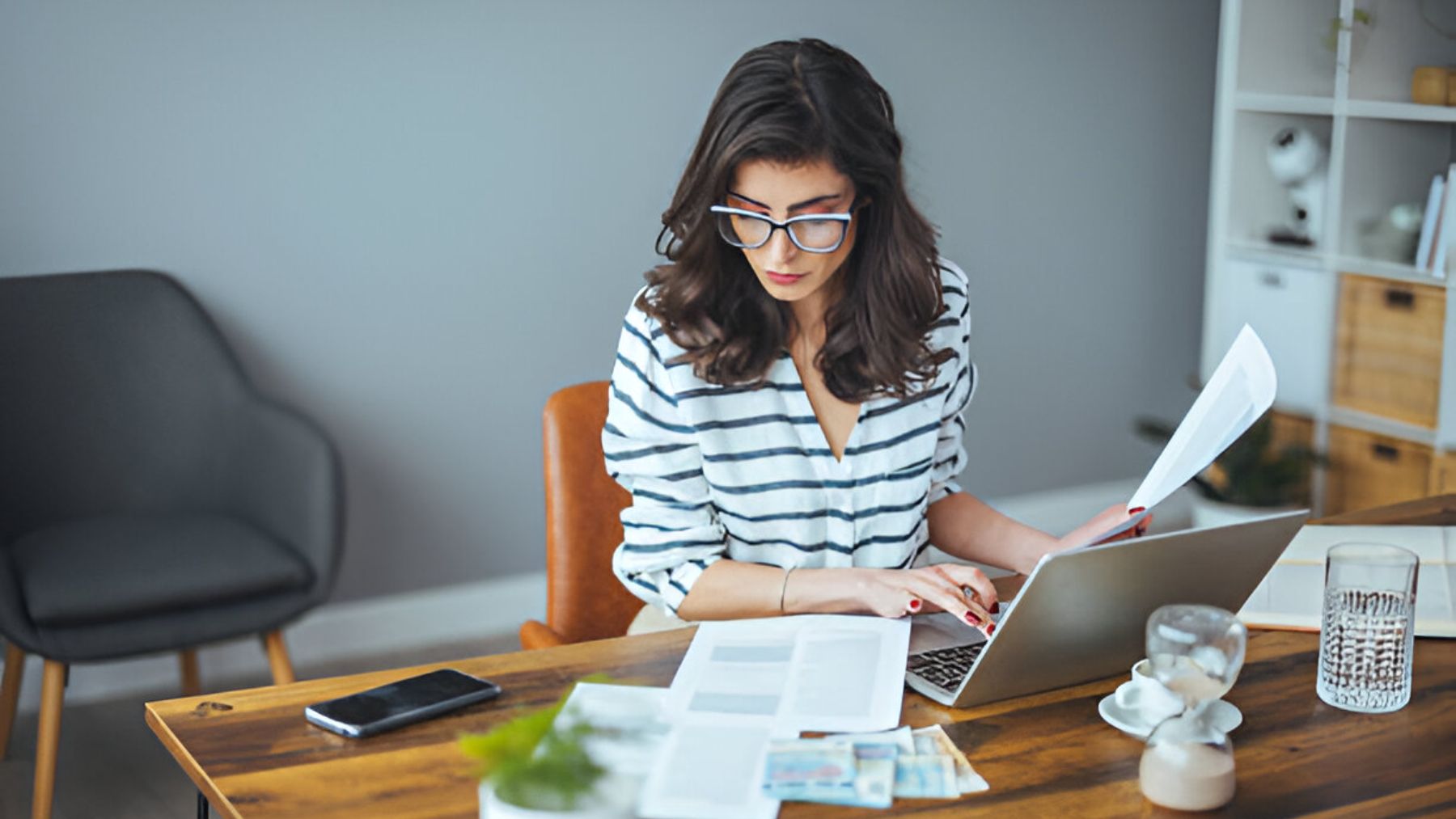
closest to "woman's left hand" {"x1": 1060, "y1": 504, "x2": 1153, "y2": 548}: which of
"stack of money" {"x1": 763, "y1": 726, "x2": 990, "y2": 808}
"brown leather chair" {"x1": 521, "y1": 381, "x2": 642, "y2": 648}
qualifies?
"stack of money" {"x1": 763, "y1": 726, "x2": 990, "y2": 808}

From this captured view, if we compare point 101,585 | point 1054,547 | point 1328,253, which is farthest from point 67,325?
point 1328,253

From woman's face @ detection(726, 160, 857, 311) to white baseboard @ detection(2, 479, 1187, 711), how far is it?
1915mm

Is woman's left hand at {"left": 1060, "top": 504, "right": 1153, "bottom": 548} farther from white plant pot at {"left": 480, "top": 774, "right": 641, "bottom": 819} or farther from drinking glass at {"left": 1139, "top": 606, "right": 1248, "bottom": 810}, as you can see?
white plant pot at {"left": 480, "top": 774, "right": 641, "bottom": 819}

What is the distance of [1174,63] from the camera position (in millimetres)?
4195

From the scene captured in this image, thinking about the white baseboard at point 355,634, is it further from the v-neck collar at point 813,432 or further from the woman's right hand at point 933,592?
the woman's right hand at point 933,592

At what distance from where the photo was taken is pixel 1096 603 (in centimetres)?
132

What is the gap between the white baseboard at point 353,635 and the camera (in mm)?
3117

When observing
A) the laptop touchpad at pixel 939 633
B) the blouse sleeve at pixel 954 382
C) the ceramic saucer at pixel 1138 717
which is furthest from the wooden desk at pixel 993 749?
the blouse sleeve at pixel 954 382

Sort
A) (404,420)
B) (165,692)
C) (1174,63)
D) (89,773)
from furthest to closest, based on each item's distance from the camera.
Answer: (1174,63), (404,420), (165,692), (89,773)

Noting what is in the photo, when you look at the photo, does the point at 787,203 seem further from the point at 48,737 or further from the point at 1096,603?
the point at 48,737

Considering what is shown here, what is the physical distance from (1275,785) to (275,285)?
2447 mm

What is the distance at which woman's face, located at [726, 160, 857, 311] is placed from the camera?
159 cm

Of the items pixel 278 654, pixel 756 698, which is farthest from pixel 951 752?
pixel 278 654

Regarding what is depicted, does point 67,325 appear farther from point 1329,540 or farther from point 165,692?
point 1329,540
